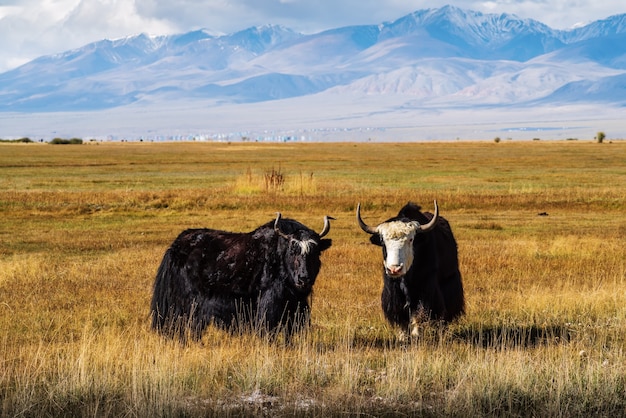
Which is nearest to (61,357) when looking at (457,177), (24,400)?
(24,400)

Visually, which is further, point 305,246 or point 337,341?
point 337,341

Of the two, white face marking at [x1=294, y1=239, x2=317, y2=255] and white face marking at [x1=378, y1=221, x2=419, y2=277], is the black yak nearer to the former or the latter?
white face marking at [x1=294, y1=239, x2=317, y2=255]

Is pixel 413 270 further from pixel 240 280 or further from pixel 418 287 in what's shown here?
pixel 240 280

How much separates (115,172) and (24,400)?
56.1 metres

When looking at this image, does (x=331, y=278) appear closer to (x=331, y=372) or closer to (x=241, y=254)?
(x=241, y=254)

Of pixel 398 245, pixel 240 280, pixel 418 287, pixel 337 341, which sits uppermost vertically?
pixel 398 245

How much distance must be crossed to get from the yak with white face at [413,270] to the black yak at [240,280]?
86cm

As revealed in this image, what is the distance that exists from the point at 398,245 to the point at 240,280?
1.99 metres

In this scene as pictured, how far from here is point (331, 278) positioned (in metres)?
16.7

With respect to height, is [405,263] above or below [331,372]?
above

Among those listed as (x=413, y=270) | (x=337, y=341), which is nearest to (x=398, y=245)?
(x=413, y=270)

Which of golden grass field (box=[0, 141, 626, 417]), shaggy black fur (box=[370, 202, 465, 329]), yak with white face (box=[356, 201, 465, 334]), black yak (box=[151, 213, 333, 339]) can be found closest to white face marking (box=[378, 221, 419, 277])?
yak with white face (box=[356, 201, 465, 334])

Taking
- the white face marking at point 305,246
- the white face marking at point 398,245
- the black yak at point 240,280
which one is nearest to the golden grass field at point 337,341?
the black yak at point 240,280

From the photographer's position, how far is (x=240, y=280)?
33.7ft
